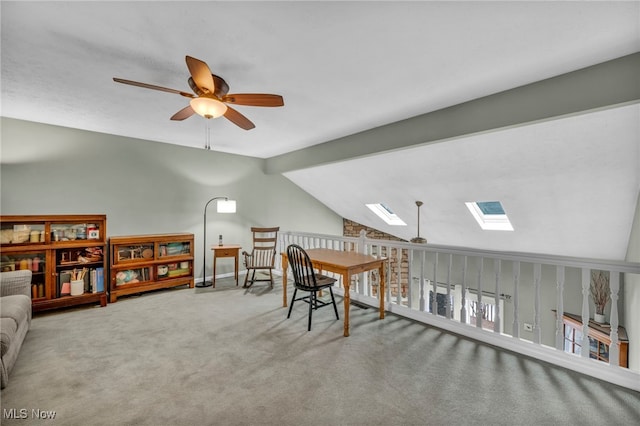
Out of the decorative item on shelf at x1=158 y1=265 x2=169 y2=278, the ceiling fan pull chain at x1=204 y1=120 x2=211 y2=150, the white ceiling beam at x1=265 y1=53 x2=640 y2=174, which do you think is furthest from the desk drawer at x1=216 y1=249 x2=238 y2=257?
the white ceiling beam at x1=265 y1=53 x2=640 y2=174

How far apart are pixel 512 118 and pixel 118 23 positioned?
3136 millimetres

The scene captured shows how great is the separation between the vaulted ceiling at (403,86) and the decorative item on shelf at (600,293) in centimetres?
48

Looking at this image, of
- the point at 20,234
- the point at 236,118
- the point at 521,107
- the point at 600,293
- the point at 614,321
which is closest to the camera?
the point at 614,321

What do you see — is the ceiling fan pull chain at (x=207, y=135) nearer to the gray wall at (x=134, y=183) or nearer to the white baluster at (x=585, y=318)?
the gray wall at (x=134, y=183)

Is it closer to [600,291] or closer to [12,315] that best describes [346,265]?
[12,315]

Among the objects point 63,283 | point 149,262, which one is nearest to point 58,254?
point 63,283

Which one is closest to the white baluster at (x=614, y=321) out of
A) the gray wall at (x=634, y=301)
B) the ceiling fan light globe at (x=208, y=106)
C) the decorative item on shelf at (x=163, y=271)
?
the gray wall at (x=634, y=301)

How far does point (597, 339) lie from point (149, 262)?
6670 millimetres

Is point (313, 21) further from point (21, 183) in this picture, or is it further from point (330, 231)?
point (330, 231)

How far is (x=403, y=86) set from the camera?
2.47 metres

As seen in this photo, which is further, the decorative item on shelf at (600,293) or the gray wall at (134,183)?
the decorative item on shelf at (600,293)

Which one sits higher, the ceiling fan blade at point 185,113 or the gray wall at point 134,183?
the ceiling fan blade at point 185,113

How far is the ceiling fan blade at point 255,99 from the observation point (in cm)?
212

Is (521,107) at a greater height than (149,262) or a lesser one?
greater
